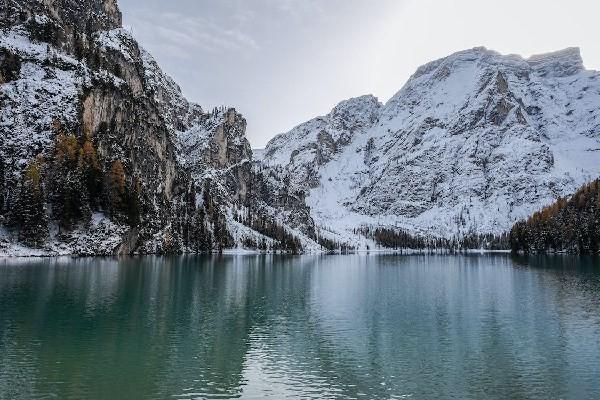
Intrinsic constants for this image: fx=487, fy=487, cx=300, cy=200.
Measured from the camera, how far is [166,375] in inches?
1304

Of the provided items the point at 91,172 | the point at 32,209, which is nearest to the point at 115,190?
the point at 91,172

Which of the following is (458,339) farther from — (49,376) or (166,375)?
(49,376)

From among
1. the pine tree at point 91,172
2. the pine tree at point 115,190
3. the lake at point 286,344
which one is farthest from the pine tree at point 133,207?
the lake at point 286,344

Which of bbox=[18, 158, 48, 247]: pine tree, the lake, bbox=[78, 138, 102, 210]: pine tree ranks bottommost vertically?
the lake

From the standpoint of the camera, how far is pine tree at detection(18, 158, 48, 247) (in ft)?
448

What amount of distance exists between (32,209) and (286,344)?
12199cm

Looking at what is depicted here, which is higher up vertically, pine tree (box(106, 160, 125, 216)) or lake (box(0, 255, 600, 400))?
pine tree (box(106, 160, 125, 216))

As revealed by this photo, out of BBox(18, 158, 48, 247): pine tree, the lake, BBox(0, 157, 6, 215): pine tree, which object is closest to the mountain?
BBox(0, 157, 6, 215): pine tree

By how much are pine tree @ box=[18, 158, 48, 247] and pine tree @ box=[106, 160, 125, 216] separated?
22663mm

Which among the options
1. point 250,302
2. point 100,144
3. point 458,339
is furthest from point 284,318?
point 100,144

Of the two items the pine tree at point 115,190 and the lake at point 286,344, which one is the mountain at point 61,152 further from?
the lake at point 286,344

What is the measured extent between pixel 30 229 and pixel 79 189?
2057 cm

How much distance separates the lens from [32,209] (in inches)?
5482

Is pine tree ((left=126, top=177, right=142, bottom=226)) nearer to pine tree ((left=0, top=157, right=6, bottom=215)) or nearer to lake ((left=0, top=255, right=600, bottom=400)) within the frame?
pine tree ((left=0, top=157, right=6, bottom=215))
